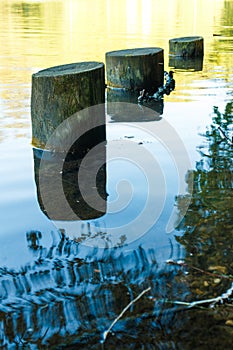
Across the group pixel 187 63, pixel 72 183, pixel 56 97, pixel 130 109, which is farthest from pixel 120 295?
pixel 187 63

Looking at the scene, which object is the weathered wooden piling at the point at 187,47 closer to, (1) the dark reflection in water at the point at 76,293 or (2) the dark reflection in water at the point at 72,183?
(2) the dark reflection in water at the point at 72,183

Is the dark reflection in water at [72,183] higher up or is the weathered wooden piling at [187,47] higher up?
the weathered wooden piling at [187,47]

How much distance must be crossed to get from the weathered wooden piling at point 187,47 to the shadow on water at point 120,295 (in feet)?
33.7

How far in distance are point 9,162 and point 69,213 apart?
1.64 metres

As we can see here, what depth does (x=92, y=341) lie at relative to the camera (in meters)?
2.85

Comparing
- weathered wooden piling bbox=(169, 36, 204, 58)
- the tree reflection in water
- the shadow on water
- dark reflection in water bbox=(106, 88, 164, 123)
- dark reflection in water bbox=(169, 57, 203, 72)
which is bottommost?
the shadow on water

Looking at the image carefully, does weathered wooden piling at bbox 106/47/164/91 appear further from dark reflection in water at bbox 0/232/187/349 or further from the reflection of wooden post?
dark reflection in water at bbox 0/232/187/349

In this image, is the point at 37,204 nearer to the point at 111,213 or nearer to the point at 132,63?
the point at 111,213

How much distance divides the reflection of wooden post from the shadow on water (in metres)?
2.21

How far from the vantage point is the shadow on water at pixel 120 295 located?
2.88m

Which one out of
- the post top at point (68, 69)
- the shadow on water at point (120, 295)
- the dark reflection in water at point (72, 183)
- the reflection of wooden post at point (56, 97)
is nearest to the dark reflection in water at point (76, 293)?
the shadow on water at point (120, 295)

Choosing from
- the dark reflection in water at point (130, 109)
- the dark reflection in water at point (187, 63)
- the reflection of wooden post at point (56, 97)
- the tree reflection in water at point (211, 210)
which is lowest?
the tree reflection in water at point (211, 210)

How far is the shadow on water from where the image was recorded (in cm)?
288

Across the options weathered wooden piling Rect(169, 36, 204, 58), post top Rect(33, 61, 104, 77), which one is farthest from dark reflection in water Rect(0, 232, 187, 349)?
weathered wooden piling Rect(169, 36, 204, 58)
